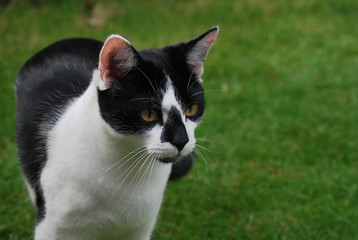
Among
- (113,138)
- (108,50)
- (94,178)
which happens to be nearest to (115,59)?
(108,50)

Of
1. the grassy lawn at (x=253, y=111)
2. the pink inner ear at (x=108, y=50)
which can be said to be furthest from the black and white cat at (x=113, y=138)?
the grassy lawn at (x=253, y=111)

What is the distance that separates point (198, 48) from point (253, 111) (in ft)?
7.11

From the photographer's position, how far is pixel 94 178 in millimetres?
2100

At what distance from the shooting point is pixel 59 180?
216 cm

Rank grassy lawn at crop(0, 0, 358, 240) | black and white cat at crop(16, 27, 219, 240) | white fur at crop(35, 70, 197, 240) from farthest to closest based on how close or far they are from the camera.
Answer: grassy lawn at crop(0, 0, 358, 240), white fur at crop(35, 70, 197, 240), black and white cat at crop(16, 27, 219, 240)

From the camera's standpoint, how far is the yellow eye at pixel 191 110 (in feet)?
Answer: 6.70

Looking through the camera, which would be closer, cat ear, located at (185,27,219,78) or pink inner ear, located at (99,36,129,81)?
pink inner ear, located at (99,36,129,81)

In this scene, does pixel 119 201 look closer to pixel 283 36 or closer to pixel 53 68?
pixel 53 68

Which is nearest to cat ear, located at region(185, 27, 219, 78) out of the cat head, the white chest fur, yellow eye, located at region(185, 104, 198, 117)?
the cat head

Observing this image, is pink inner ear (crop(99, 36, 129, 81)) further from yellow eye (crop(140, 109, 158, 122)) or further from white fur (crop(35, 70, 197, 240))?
yellow eye (crop(140, 109, 158, 122))

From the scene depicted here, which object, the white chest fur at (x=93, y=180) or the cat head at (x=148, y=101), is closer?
the cat head at (x=148, y=101)

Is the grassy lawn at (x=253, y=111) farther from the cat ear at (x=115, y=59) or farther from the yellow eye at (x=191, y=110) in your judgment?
the cat ear at (x=115, y=59)

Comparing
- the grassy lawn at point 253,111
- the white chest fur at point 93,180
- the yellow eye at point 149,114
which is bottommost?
the grassy lawn at point 253,111

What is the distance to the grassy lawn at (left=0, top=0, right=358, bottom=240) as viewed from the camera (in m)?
3.07
